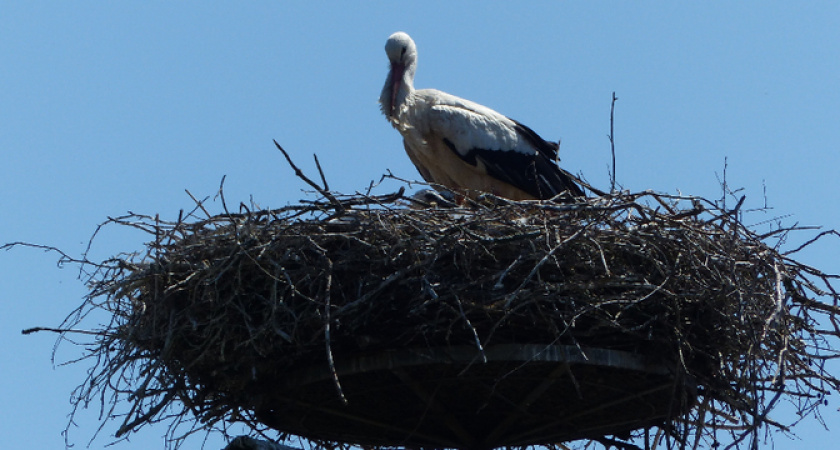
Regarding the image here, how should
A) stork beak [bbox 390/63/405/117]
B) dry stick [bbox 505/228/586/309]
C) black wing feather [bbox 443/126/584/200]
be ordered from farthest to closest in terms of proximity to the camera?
stork beak [bbox 390/63/405/117] < black wing feather [bbox 443/126/584/200] < dry stick [bbox 505/228/586/309]

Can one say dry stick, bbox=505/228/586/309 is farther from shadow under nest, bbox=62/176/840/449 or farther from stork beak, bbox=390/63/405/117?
stork beak, bbox=390/63/405/117

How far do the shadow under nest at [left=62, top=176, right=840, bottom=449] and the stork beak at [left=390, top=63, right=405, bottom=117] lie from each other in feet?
9.15

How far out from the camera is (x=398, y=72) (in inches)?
385

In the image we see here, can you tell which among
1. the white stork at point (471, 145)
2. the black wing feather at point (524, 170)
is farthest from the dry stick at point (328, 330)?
the black wing feather at point (524, 170)

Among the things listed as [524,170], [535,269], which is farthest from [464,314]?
[524,170]

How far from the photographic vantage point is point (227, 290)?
650 cm

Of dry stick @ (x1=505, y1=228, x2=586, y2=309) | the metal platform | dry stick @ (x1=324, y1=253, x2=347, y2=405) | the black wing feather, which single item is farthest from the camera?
the black wing feather

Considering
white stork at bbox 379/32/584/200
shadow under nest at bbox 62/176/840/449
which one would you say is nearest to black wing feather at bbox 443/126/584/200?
white stork at bbox 379/32/584/200

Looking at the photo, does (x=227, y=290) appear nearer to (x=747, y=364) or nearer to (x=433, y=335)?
(x=433, y=335)

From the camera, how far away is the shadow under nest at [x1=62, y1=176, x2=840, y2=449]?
20.6ft

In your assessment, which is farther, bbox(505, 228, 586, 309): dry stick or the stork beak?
the stork beak

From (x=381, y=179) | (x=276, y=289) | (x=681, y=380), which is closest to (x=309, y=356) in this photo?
(x=276, y=289)

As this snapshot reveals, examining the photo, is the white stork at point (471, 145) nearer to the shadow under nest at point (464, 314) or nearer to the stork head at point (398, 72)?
the stork head at point (398, 72)

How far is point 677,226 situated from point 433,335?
1325 mm
